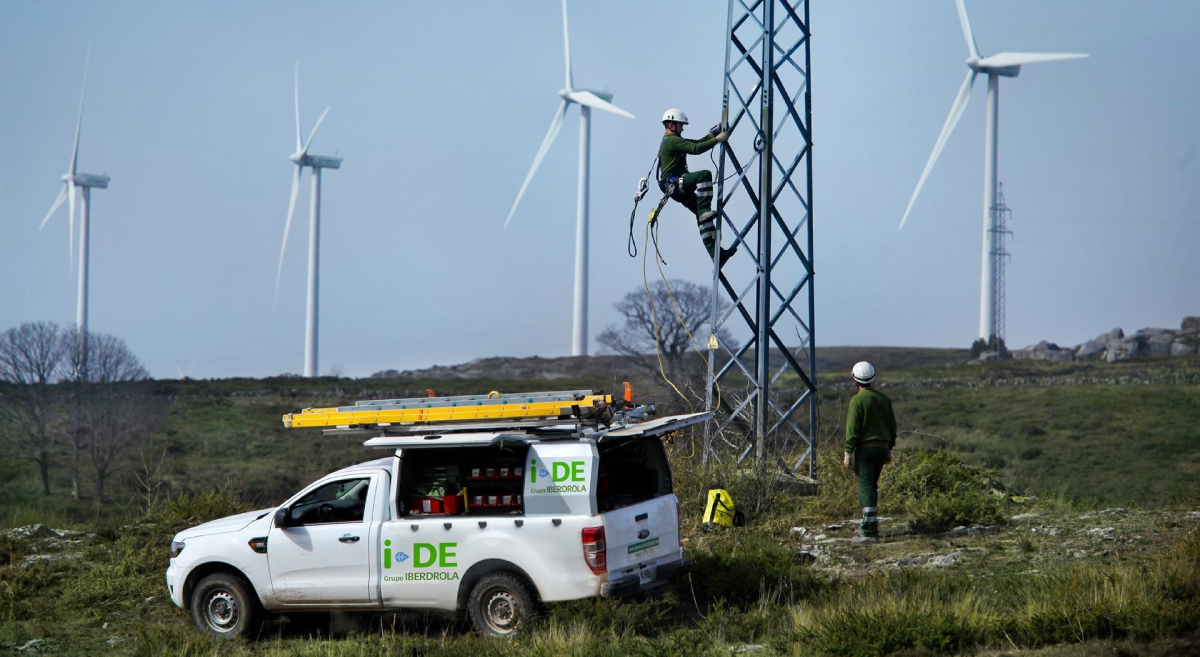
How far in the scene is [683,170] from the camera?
14555 millimetres

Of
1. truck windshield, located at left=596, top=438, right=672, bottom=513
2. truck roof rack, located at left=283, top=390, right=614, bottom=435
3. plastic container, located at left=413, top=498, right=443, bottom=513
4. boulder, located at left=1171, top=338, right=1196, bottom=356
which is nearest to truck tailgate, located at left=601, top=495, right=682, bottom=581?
truck windshield, located at left=596, top=438, right=672, bottom=513

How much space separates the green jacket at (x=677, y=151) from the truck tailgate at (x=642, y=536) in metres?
5.31

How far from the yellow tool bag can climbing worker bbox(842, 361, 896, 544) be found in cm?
192

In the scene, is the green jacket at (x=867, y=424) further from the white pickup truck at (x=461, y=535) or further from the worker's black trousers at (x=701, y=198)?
the worker's black trousers at (x=701, y=198)

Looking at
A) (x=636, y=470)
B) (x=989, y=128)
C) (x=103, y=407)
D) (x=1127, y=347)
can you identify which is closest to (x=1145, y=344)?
(x=1127, y=347)

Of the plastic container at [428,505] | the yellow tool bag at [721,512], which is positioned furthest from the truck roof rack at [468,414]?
the yellow tool bag at [721,512]

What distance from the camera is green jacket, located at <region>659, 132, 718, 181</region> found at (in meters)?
14.0

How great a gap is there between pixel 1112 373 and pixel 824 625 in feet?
214

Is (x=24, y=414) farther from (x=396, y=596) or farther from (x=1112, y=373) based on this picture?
(x=1112, y=373)

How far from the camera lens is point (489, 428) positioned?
10156mm

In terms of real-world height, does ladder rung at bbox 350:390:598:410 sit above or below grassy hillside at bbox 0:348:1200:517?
above

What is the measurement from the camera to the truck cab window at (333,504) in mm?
10391

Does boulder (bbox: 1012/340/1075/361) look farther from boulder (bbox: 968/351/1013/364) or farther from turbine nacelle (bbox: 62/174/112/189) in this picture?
turbine nacelle (bbox: 62/174/112/189)

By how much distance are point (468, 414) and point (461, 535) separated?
1.11 metres
